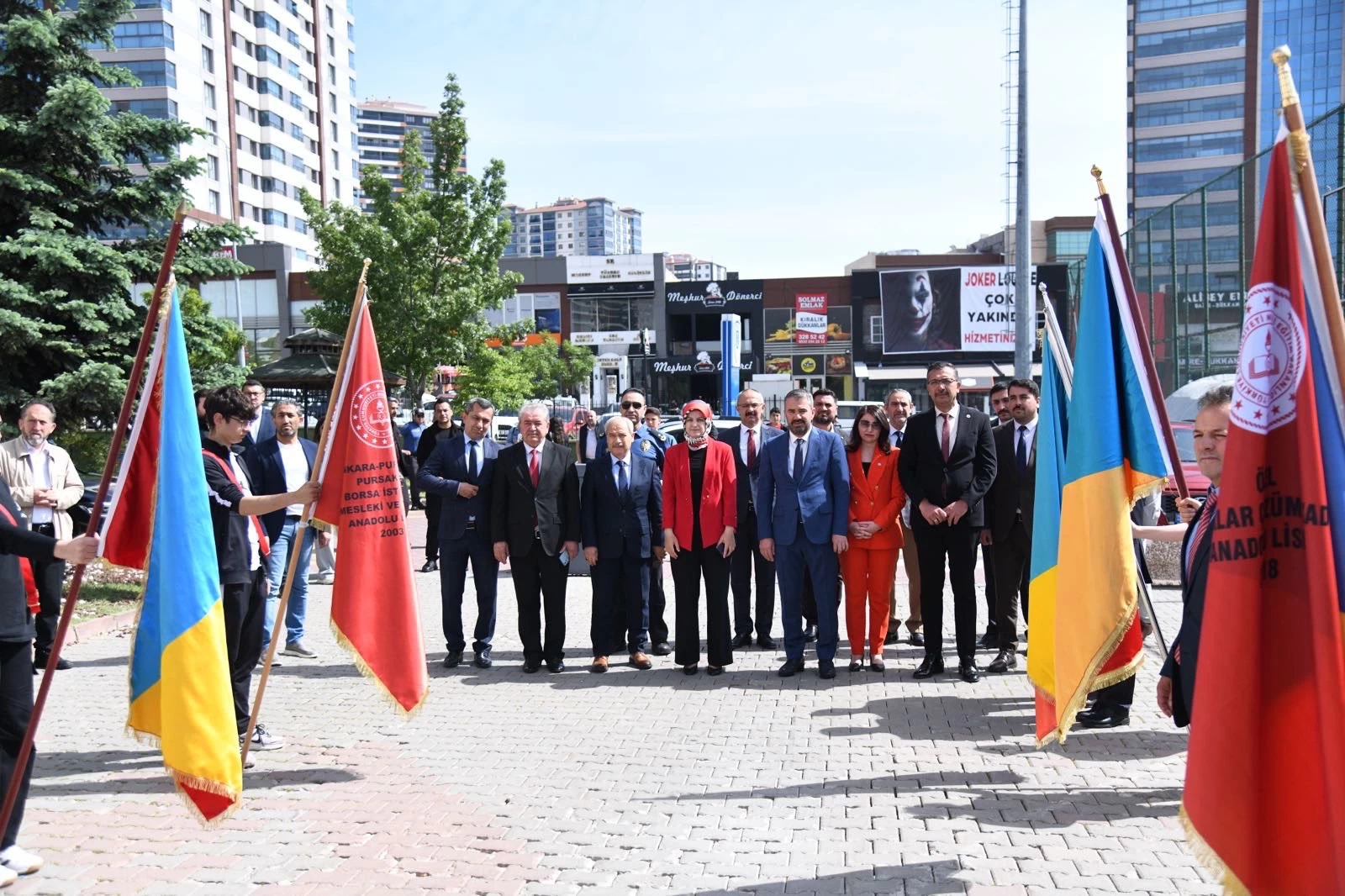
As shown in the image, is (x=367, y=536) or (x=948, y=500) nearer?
(x=367, y=536)

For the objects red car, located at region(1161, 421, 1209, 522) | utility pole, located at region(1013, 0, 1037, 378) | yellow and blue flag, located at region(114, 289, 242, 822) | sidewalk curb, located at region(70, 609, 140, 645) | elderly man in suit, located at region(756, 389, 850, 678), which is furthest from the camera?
utility pole, located at region(1013, 0, 1037, 378)

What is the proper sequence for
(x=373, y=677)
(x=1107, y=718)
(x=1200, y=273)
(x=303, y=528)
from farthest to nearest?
(x=1200, y=273)
(x=1107, y=718)
(x=373, y=677)
(x=303, y=528)

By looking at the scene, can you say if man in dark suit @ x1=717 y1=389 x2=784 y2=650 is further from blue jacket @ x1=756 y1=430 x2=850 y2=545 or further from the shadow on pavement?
the shadow on pavement

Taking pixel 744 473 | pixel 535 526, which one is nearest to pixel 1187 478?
pixel 744 473

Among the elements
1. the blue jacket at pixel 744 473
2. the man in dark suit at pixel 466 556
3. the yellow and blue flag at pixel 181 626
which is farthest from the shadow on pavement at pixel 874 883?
the man in dark suit at pixel 466 556

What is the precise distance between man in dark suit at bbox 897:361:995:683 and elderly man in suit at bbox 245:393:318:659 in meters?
4.75

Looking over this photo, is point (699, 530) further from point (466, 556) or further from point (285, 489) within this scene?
point (285, 489)

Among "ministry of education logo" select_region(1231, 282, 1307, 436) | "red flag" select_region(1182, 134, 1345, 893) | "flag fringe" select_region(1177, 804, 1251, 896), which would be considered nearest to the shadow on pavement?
"flag fringe" select_region(1177, 804, 1251, 896)

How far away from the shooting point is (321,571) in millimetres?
13273

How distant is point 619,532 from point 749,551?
1.34 meters

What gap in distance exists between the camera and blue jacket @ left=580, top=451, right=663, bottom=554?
8.70 metres

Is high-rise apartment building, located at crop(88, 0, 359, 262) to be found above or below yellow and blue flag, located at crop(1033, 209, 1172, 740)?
above

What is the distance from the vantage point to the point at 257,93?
257ft

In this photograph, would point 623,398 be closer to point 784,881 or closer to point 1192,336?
point 784,881
